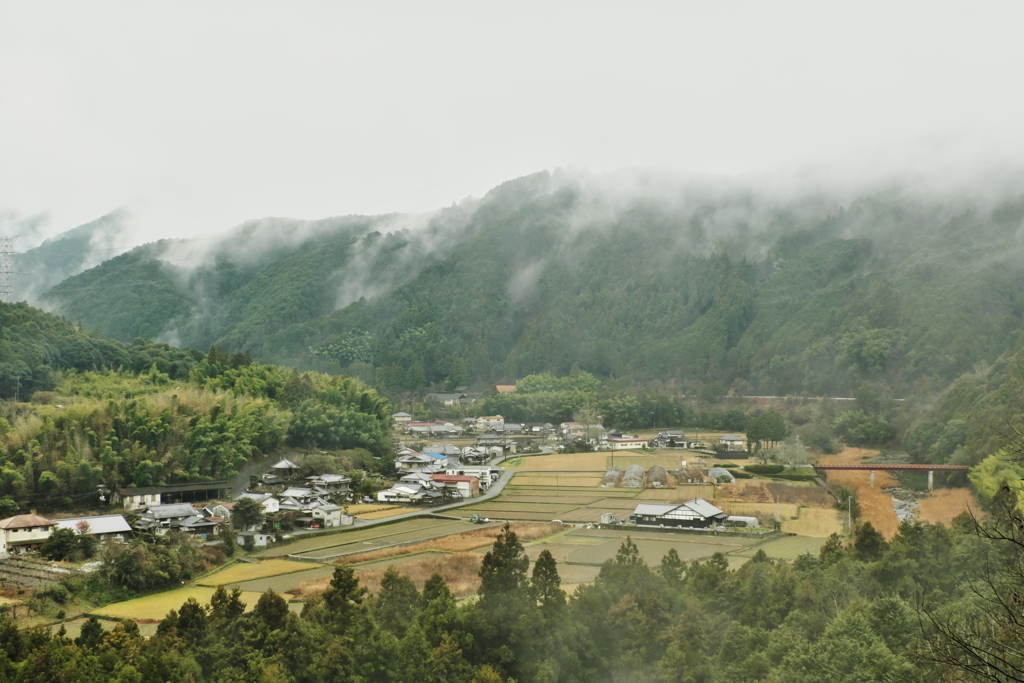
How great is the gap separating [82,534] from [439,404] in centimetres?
3404

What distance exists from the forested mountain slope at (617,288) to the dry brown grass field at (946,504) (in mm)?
16116

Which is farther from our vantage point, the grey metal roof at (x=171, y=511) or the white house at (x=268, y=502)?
the white house at (x=268, y=502)

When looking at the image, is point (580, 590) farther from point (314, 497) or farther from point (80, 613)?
point (314, 497)

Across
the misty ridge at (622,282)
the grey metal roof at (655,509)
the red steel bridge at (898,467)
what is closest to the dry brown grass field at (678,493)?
the grey metal roof at (655,509)

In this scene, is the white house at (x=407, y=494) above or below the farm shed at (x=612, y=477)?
above

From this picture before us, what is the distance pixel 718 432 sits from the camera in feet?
114

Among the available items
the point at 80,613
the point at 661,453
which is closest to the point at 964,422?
the point at 661,453

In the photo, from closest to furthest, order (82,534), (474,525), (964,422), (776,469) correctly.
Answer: (82,534) < (474,525) < (776,469) < (964,422)

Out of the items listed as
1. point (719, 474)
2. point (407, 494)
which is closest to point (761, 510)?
point (719, 474)

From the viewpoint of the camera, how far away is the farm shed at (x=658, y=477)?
22911 mm

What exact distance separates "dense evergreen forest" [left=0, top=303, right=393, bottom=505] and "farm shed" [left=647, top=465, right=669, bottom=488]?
9864mm

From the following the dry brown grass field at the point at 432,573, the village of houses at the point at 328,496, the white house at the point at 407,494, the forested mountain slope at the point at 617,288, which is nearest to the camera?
the dry brown grass field at the point at 432,573

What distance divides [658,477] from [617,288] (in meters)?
48.4

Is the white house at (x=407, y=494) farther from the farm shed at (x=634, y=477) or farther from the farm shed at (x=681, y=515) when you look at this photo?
the farm shed at (x=681, y=515)
